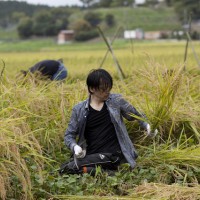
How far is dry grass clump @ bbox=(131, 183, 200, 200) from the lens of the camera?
10.8 ft

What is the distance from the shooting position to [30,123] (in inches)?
184

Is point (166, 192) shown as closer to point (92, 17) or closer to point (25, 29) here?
point (25, 29)

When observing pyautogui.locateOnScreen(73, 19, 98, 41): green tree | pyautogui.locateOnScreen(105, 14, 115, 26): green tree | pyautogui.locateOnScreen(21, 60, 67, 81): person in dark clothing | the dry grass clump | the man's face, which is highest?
the man's face

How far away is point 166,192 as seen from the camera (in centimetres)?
335

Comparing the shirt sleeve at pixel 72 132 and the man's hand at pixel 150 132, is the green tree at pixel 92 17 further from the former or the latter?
the shirt sleeve at pixel 72 132

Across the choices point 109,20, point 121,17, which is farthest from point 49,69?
point 121,17

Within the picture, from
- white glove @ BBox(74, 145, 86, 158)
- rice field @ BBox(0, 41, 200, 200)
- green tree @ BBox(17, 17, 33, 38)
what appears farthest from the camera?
green tree @ BBox(17, 17, 33, 38)

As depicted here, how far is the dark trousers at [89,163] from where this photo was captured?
161 inches

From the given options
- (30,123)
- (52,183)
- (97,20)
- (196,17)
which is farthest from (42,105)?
(97,20)

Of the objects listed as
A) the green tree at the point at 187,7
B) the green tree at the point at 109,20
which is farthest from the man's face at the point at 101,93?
the green tree at the point at 109,20

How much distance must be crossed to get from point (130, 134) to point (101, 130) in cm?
66

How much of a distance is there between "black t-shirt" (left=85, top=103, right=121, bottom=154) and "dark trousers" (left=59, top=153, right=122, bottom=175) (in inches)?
4.3

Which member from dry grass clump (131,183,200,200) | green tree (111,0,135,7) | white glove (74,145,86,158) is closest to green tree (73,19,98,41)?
green tree (111,0,135,7)

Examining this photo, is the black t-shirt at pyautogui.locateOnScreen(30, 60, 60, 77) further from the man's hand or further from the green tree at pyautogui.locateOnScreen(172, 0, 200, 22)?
the green tree at pyautogui.locateOnScreen(172, 0, 200, 22)
